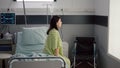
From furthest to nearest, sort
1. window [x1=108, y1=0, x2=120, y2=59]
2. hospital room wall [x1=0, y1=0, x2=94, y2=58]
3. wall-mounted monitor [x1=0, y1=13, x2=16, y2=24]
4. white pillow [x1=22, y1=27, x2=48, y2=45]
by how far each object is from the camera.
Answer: hospital room wall [x1=0, y1=0, x2=94, y2=58] → wall-mounted monitor [x1=0, y1=13, x2=16, y2=24] → white pillow [x1=22, y1=27, x2=48, y2=45] → window [x1=108, y1=0, x2=120, y2=59]

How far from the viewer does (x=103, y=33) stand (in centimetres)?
539

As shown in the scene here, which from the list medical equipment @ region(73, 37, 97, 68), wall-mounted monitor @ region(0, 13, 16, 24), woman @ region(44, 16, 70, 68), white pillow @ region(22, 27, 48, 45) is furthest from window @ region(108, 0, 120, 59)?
wall-mounted monitor @ region(0, 13, 16, 24)

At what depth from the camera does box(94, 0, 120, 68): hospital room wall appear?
16.6ft

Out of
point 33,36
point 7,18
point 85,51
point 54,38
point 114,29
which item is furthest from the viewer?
point 7,18

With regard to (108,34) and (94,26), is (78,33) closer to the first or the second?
(94,26)

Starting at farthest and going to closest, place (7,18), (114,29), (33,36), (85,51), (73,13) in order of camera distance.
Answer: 1. (73,13)
2. (7,18)
3. (85,51)
4. (33,36)
5. (114,29)

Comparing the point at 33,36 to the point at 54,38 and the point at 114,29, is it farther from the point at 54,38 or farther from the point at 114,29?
the point at 114,29

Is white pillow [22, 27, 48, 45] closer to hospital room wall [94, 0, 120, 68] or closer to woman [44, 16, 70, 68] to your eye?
woman [44, 16, 70, 68]

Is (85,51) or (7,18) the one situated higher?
(7,18)

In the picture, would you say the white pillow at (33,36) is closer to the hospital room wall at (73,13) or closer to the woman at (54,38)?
the hospital room wall at (73,13)

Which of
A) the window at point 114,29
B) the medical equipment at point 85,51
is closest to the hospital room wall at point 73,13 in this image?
the medical equipment at point 85,51

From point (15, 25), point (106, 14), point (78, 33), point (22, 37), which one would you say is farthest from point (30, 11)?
point (106, 14)

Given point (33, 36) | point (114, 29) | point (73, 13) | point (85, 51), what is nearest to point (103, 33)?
point (114, 29)

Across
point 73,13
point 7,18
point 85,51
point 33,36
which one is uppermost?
point 73,13
